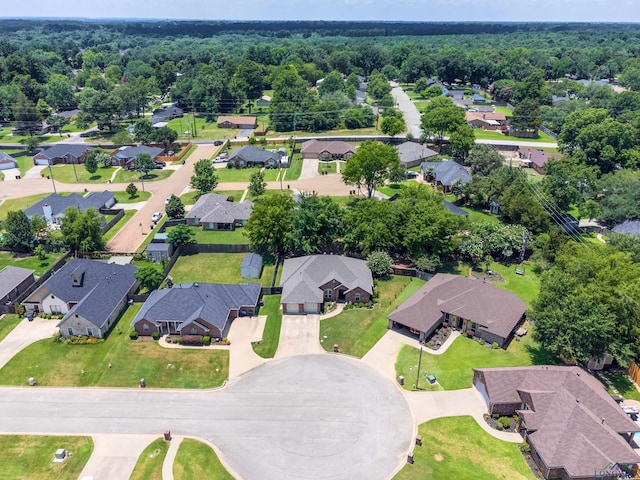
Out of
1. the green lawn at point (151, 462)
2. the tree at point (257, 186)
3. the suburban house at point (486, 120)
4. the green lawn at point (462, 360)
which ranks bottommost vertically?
the green lawn at point (151, 462)

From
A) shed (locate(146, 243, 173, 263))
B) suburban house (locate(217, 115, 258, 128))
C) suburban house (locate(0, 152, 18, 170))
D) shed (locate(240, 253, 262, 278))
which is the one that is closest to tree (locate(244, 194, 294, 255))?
shed (locate(240, 253, 262, 278))

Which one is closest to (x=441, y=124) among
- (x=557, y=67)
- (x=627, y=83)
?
(x=627, y=83)

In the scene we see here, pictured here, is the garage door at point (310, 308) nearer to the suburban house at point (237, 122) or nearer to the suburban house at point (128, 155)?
the suburban house at point (128, 155)

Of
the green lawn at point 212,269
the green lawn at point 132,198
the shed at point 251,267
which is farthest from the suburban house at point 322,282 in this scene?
the green lawn at point 132,198

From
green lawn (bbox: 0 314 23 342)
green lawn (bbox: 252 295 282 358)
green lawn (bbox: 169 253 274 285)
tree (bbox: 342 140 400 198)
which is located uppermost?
tree (bbox: 342 140 400 198)

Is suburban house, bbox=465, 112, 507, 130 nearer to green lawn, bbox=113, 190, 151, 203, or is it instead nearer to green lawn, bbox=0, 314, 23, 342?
green lawn, bbox=113, 190, 151, 203

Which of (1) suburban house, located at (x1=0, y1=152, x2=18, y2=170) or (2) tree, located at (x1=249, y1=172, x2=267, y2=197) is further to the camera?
(1) suburban house, located at (x1=0, y1=152, x2=18, y2=170)
